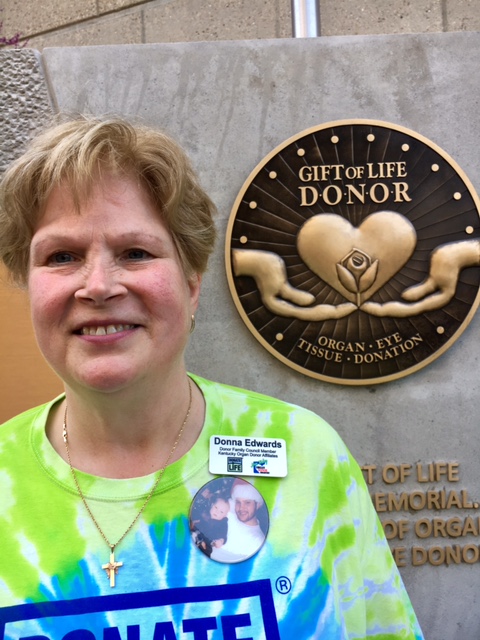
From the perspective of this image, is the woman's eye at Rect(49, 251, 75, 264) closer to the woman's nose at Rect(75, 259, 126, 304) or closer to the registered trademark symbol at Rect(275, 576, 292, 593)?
the woman's nose at Rect(75, 259, 126, 304)

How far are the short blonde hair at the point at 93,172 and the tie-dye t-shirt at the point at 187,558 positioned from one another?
13.9 inches

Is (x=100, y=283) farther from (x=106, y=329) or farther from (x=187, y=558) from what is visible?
(x=187, y=558)

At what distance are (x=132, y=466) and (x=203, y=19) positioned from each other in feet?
11.2

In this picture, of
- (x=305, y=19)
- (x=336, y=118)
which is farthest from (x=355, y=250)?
(x=305, y=19)

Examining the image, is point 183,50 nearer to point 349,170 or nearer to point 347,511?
point 349,170

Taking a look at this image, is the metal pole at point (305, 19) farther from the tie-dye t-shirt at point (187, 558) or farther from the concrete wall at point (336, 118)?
the tie-dye t-shirt at point (187, 558)

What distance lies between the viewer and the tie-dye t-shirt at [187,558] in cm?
110

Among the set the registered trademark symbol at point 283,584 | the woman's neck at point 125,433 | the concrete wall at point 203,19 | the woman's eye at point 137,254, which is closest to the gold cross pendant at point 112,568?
the woman's neck at point 125,433

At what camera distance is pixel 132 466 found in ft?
3.97

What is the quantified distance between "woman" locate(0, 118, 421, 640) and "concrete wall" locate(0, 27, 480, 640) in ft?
3.71

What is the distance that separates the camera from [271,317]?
2.38 metres

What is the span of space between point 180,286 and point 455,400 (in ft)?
4.99

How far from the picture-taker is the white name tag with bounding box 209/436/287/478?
4.00 feet

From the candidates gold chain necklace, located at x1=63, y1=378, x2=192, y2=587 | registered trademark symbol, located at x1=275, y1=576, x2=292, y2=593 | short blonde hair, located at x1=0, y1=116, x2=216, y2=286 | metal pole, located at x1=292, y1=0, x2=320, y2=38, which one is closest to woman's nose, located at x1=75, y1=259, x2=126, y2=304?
short blonde hair, located at x1=0, y1=116, x2=216, y2=286
